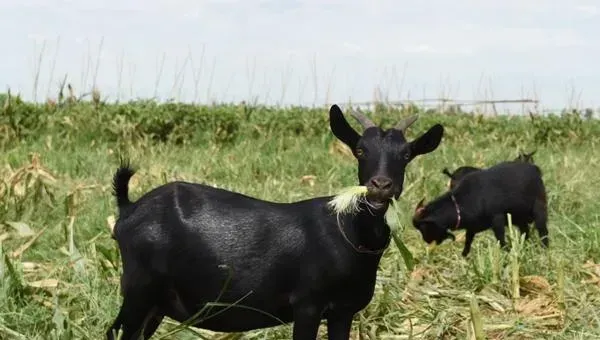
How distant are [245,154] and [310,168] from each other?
169cm

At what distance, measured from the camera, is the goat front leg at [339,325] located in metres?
3.35

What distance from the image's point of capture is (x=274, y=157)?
1103cm

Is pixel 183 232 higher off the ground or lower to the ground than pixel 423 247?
higher

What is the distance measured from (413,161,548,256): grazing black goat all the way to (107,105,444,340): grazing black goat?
161 inches

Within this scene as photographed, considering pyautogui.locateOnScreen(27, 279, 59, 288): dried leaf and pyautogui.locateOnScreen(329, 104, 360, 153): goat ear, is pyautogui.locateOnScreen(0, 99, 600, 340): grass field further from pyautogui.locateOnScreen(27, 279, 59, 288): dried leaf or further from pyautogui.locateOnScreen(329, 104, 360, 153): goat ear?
pyautogui.locateOnScreen(329, 104, 360, 153): goat ear

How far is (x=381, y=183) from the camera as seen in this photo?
117 inches

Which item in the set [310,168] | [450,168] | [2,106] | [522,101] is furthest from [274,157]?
[522,101]

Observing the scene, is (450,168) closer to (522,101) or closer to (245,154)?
(245,154)

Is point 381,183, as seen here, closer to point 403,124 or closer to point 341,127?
point 341,127

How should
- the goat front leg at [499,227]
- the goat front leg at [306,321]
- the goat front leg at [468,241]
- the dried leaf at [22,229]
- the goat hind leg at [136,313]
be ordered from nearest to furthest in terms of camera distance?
the goat front leg at [306,321] → the goat hind leg at [136,313] → the dried leaf at [22,229] → the goat front leg at [468,241] → the goat front leg at [499,227]

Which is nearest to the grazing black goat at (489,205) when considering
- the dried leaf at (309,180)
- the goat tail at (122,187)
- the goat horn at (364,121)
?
the dried leaf at (309,180)

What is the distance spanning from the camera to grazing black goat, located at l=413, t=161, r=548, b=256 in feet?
24.4

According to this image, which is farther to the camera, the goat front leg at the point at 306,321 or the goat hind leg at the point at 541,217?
the goat hind leg at the point at 541,217

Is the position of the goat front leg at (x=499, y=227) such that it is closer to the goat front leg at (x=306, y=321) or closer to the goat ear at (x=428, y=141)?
the goat ear at (x=428, y=141)
